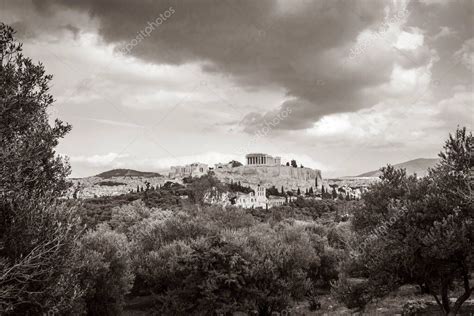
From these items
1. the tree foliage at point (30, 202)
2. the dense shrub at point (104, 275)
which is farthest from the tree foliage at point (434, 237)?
the dense shrub at point (104, 275)

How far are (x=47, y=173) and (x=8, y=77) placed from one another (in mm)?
4318

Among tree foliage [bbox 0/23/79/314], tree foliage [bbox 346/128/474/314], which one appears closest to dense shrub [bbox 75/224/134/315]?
tree foliage [bbox 0/23/79/314]

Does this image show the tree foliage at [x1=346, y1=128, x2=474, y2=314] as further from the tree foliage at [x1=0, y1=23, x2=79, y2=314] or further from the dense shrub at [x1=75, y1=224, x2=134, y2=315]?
the dense shrub at [x1=75, y1=224, x2=134, y2=315]

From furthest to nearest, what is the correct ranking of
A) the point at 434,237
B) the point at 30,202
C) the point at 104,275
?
the point at 104,275
the point at 434,237
the point at 30,202

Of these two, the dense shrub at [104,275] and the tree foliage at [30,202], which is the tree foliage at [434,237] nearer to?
the tree foliage at [30,202]

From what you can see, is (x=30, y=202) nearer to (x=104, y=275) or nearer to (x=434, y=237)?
(x=434, y=237)

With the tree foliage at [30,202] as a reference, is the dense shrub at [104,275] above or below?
below

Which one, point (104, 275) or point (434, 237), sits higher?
point (434, 237)

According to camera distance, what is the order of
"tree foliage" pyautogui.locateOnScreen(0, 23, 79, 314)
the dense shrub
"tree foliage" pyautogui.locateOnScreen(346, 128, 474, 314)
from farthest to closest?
the dense shrub < "tree foliage" pyautogui.locateOnScreen(346, 128, 474, 314) < "tree foliage" pyautogui.locateOnScreen(0, 23, 79, 314)

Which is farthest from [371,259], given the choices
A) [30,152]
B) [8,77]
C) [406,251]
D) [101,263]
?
[101,263]

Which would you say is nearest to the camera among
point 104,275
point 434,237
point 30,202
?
point 30,202

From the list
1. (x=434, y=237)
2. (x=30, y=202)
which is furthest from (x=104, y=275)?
(x=434, y=237)

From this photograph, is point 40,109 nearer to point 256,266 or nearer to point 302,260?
point 256,266

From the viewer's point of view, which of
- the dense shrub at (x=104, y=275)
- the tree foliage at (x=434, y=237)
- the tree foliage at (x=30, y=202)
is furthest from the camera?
the dense shrub at (x=104, y=275)
